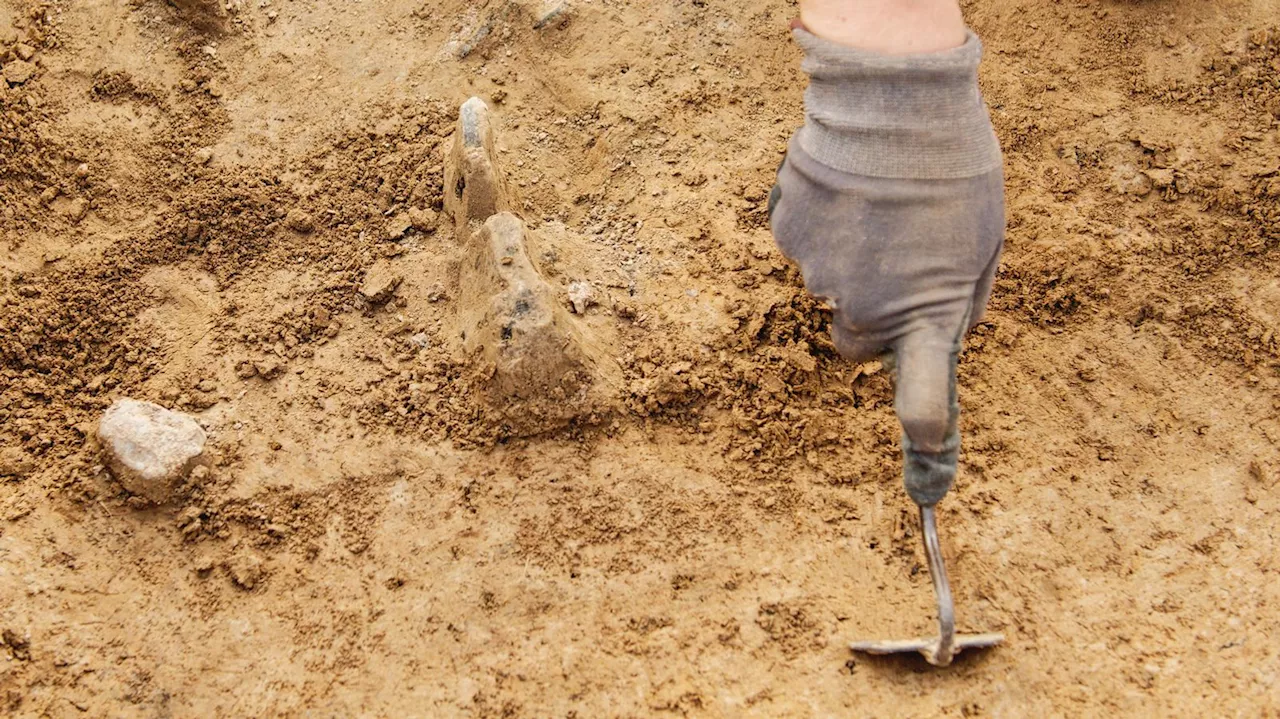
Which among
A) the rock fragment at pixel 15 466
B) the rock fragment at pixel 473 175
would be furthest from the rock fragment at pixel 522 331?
the rock fragment at pixel 15 466

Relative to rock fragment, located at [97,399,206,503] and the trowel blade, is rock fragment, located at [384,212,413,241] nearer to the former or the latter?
rock fragment, located at [97,399,206,503]

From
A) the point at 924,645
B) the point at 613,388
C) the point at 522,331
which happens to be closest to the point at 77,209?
the point at 522,331

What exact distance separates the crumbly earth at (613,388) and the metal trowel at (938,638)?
A: 0.19 ft

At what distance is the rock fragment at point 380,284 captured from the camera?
2.64 metres

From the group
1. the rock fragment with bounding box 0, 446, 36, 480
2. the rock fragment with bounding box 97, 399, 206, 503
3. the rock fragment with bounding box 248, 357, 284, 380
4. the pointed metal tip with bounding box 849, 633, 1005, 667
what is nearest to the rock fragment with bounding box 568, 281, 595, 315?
the rock fragment with bounding box 248, 357, 284, 380

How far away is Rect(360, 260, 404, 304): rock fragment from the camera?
2639mm

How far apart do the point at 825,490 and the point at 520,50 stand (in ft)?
6.36

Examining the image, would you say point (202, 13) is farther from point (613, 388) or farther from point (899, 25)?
point (899, 25)

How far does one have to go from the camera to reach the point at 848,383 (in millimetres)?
2461

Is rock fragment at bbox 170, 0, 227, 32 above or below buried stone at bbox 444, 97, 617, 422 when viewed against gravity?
above

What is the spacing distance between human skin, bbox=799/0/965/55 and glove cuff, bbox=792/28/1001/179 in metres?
0.02

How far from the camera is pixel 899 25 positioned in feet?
5.83

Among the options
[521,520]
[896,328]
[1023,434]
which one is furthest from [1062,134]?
[521,520]

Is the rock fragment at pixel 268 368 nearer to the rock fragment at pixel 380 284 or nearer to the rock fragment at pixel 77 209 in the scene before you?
the rock fragment at pixel 380 284
